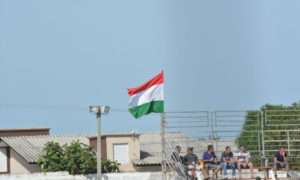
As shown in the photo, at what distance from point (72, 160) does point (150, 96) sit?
14808mm

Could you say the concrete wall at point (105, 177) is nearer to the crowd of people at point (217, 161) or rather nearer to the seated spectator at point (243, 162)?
the crowd of people at point (217, 161)

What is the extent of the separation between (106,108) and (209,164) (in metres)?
4.36

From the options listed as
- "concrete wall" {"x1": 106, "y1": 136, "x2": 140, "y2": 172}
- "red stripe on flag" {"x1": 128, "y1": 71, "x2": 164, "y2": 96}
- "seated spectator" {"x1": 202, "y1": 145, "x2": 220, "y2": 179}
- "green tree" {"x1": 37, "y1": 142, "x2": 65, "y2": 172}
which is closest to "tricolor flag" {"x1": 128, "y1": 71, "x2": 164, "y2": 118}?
"red stripe on flag" {"x1": 128, "y1": 71, "x2": 164, "y2": 96}

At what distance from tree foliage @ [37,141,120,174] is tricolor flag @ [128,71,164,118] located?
1250cm

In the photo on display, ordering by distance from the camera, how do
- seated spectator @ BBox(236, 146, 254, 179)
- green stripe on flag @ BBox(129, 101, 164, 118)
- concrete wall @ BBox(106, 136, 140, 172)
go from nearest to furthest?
seated spectator @ BBox(236, 146, 254, 179), green stripe on flag @ BBox(129, 101, 164, 118), concrete wall @ BBox(106, 136, 140, 172)

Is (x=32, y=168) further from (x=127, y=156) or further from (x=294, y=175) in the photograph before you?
(x=294, y=175)

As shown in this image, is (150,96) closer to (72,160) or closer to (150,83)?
(150,83)

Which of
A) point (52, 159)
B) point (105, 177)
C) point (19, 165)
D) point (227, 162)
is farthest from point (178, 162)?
point (19, 165)

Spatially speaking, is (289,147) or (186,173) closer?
(186,173)

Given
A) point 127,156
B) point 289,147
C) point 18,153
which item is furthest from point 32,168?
point 289,147

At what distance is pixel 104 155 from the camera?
185 feet

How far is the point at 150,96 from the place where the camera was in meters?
32.7

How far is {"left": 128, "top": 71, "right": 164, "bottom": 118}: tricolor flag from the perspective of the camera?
32500 millimetres

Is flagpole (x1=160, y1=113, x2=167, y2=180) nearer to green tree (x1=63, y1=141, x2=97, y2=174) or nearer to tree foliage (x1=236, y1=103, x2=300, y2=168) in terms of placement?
tree foliage (x1=236, y1=103, x2=300, y2=168)
